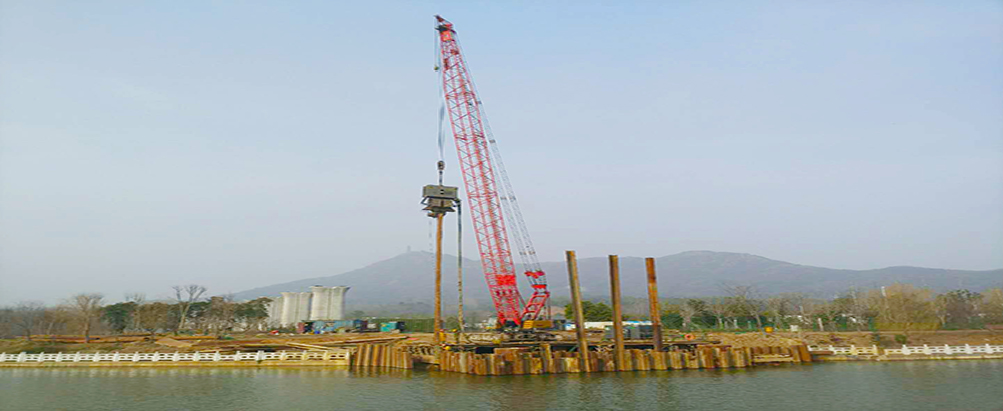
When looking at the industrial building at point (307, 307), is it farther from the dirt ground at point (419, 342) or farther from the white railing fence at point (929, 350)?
the white railing fence at point (929, 350)

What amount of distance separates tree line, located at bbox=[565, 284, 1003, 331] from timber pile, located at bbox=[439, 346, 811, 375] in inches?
853

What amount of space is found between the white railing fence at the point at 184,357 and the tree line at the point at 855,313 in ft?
98.7

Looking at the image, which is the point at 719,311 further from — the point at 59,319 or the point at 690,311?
the point at 59,319

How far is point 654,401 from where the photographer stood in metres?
28.9

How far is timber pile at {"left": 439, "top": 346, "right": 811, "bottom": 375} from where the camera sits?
37.6m

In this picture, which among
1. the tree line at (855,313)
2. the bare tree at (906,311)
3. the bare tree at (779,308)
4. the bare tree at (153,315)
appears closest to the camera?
the bare tree at (906,311)

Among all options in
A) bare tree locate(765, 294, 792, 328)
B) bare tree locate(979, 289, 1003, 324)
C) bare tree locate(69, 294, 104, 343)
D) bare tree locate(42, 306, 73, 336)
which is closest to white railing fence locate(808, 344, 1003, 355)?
bare tree locate(765, 294, 792, 328)

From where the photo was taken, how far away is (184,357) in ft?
140

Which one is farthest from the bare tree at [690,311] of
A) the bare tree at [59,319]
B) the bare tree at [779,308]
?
the bare tree at [59,319]

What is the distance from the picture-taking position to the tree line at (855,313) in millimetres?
63188

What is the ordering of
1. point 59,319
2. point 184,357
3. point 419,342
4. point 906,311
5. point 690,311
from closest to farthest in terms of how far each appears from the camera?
point 184,357
point 419,342
point 906,311
point 59,319
point 690,311

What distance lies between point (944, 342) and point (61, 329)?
4249 inches

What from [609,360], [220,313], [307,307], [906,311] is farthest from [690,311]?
[307,307]

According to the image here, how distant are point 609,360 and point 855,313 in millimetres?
54933
